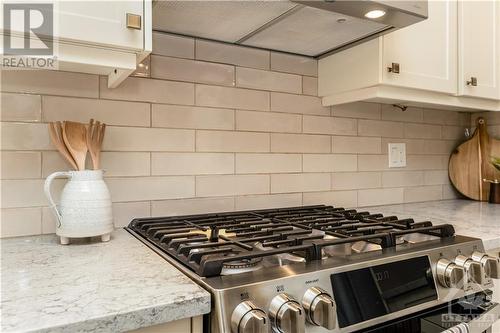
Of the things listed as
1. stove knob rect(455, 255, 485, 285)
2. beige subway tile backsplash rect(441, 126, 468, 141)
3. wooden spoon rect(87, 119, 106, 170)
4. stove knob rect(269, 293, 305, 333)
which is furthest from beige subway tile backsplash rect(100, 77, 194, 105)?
beige subway tile backsplash rect(441, 126, 468, 141)

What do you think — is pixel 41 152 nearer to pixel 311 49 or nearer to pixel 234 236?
pixel 234 236

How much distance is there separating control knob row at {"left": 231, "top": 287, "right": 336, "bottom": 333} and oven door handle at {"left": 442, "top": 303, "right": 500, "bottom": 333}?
1.35 feet

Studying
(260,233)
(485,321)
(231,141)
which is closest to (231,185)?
(231,141)

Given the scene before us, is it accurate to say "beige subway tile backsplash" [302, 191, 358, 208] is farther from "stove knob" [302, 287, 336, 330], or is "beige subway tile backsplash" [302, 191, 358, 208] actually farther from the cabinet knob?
"stove knob" [302, 287, 336, 330]

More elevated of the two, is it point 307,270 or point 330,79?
point 330,79

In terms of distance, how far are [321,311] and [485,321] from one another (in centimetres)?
57

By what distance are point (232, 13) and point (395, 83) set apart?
652 millimetres

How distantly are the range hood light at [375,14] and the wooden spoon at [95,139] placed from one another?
85 centimetres

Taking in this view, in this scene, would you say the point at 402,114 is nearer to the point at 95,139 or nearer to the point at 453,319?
the point at 453,319

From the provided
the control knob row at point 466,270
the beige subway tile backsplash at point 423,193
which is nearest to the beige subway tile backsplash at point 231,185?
the control knob row at point 466,270

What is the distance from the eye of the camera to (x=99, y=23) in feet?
2.79

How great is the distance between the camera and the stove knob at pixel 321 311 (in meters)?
0.68

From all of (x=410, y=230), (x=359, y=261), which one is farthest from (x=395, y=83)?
(x=359, y=261)

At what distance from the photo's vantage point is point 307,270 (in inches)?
28.9
